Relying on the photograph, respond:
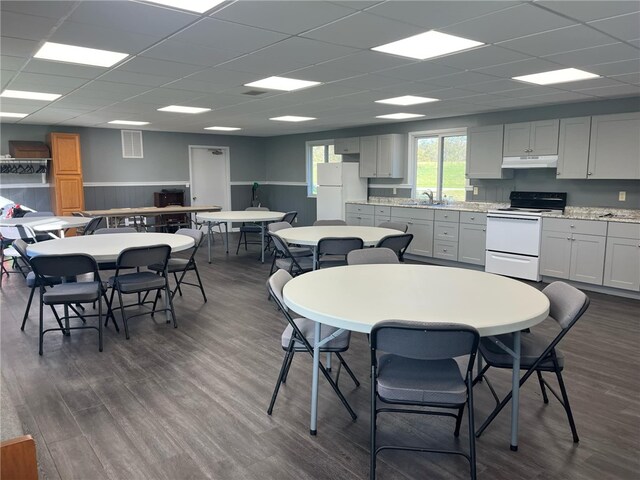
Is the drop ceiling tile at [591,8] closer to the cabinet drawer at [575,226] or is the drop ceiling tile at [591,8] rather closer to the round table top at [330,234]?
the round table top at [330,234]

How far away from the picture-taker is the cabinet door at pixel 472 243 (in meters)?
6.54

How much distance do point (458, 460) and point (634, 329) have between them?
298cm

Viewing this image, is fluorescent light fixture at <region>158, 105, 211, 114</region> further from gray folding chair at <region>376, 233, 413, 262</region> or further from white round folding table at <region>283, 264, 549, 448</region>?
white round folding table at <region>283, 264, 549, 448</region>

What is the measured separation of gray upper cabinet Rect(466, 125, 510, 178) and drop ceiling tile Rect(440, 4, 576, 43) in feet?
11.8

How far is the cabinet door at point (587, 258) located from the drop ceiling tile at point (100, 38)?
5.10 metres

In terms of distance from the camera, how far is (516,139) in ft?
20.7

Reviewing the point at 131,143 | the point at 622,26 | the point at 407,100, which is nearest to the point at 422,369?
the point at 622,26

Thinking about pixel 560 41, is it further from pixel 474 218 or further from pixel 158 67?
pixel 474 218

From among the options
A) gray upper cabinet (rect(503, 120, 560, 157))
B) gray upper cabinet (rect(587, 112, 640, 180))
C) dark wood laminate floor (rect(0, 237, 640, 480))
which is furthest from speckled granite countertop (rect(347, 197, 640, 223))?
dark wood laminate floor (rect(0, 237, 640, 480))

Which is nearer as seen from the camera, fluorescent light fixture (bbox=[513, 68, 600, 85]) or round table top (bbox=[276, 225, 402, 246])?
fluorescent light fixture (bbox=[513, 68, 600, 85])

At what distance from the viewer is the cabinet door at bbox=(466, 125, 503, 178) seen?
6.54 metres

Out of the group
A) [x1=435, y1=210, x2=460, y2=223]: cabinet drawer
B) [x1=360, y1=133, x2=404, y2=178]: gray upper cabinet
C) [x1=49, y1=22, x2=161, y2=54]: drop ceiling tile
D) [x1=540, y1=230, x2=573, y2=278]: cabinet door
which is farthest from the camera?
[x1=360, y1=133, x2=404, y2=178]: gray upper cabinet

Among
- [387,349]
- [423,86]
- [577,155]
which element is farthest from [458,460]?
[577,155]

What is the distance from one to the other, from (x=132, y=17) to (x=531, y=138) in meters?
5.29
